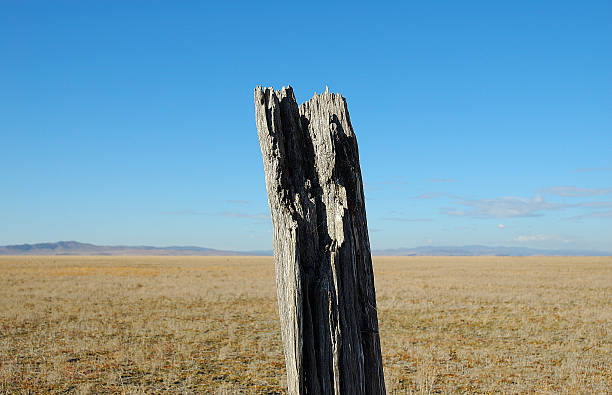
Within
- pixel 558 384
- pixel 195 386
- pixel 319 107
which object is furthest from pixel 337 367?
pixel 558 384

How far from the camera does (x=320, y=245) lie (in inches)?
146

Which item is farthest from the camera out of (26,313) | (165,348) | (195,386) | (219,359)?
(26,313)

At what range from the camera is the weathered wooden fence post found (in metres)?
3.47

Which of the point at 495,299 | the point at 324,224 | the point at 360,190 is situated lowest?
the point at 495,299

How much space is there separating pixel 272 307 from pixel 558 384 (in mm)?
14197

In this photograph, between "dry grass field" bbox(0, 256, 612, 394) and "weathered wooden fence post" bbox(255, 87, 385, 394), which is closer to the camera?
"weathered wooden fence post" bbox(255, 87, 385, 394)

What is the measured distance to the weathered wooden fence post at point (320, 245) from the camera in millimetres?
3469

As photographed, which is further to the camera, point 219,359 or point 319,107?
point 219,359

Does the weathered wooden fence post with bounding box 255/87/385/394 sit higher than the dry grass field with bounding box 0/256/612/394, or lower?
higher

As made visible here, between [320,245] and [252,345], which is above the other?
[320,245]

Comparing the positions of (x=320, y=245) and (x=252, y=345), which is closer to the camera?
(x=320, y=245)

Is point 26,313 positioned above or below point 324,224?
below

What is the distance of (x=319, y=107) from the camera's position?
13.1 ft

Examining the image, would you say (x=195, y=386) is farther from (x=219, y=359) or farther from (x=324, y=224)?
(x=324, y=224)
